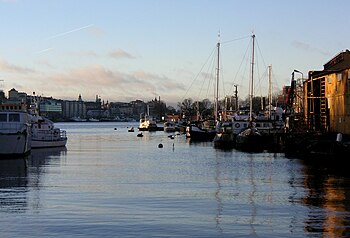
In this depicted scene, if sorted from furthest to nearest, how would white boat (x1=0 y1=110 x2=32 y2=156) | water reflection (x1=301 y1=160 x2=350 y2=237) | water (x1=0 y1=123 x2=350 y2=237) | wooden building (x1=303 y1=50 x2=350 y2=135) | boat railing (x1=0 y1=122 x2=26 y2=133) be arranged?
wooden building (x1=303 y1=50 x2=350 y2=135) → white boat (x1=0 y1=110 x2=32 y2=156) → boat railing (x1=0 y1=122 x2=26 y2=133) → water reflection (x1=301 y1=160 x2=350 y2=237) → water (x1=0 y1=123 x2=350 y2=237)

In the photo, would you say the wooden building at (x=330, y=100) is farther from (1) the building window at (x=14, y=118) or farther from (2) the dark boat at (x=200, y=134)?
(2) the dark boat at (x=200, y=134)

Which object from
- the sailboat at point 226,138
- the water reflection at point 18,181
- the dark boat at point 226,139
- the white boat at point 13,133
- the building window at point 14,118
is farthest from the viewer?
the sailboat at point 226,138

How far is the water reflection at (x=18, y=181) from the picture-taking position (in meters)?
31.3

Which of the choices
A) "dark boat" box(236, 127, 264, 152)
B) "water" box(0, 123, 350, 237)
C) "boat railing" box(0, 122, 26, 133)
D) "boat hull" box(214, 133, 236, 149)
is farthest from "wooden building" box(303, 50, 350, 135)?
"boat railing" box(0, 122, 26, 133)

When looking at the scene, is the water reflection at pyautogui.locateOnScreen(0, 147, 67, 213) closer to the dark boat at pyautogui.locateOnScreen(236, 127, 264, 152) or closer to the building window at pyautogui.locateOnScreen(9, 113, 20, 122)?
the building window at pyautogui.locateOnScreen(9, 113, 20, 122)

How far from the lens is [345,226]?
82.1ft

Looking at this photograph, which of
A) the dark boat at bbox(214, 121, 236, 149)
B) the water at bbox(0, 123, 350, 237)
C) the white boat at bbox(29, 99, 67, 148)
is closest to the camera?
the water at bbox(0, 123, 350, 237)

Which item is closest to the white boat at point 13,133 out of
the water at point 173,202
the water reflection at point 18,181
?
the water reflection at point 18,181

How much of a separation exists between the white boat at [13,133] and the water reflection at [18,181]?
1.25 m

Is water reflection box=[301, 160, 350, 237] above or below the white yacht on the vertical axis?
below

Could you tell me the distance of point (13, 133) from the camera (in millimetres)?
67312

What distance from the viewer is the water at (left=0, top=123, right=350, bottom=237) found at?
24688 mm

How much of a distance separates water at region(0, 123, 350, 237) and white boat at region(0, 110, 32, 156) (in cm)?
1112

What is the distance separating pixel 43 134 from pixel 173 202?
61.5 m
